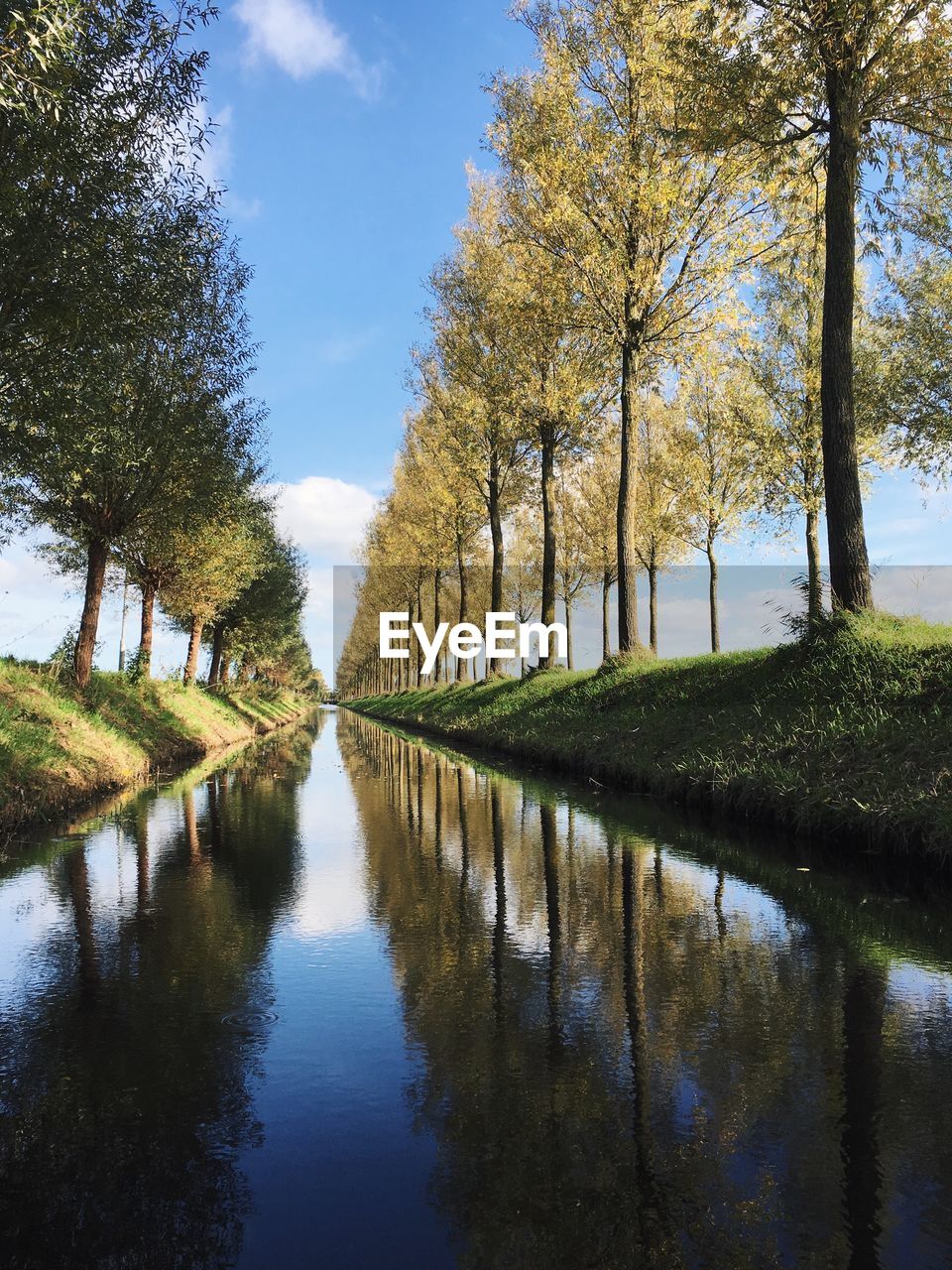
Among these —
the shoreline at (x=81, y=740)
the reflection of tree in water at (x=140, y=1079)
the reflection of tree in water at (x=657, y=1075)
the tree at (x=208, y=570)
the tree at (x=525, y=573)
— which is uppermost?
the tree at (x=525, y=573)

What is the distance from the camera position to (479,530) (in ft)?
126

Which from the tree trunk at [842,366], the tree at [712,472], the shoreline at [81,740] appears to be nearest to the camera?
the shoreline at [81,740]

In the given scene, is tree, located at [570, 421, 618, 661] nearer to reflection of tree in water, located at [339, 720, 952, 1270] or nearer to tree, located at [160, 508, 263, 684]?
tree, located at [160, 508, 263, 684]

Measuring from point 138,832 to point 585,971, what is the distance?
675cm

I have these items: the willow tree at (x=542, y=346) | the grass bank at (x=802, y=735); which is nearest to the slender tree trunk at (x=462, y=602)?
the willow tree at (x=542, y=346)

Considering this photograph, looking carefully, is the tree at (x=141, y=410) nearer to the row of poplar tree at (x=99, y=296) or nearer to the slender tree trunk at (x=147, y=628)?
the row of poplar tree at (x=99, y=296)

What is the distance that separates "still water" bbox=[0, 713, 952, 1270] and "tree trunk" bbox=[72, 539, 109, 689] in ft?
43.3

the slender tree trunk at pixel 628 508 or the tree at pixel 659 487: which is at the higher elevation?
the tree at pixel 659 487

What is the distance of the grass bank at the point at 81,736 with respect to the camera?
10867 millimetres

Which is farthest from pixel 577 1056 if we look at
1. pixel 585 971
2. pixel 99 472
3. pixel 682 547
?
pixel 682 547

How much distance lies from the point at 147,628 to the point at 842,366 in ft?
72.1

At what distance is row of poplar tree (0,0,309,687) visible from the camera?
977 centimetres

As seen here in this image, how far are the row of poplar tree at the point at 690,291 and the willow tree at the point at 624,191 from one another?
50mm

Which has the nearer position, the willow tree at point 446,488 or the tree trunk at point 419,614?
the willow tree at point 446,488
